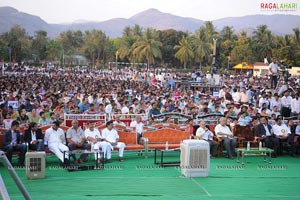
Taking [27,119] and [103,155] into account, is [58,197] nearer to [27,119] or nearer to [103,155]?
[103,155]

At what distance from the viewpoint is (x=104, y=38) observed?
91.8m

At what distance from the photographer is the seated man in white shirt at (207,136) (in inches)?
505

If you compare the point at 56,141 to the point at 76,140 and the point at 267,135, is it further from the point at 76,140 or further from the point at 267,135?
the point at 267,135

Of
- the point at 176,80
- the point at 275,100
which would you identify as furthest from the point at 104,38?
the point at 275,100

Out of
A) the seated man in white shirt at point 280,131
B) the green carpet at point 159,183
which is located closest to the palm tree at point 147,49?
the seated man in white shirt at point 280,131

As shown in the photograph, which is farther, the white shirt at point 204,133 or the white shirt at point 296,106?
the white shirt at point 296,106

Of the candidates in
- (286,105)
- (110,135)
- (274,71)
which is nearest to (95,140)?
(110,135)

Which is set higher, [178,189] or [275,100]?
[275,100]

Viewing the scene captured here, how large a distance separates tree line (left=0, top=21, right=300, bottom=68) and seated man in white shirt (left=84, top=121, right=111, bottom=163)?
176 feet

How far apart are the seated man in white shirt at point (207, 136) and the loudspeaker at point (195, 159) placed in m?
2.82

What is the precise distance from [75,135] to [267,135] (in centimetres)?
582

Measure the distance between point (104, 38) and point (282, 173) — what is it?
83048mm

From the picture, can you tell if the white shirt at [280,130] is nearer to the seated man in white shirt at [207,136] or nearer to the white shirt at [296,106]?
Answer: the seated man in white shirt at [207,136]

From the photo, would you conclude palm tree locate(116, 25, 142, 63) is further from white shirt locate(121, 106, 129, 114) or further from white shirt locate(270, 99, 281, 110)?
white shirt locate(121, 106, 129, 114)
